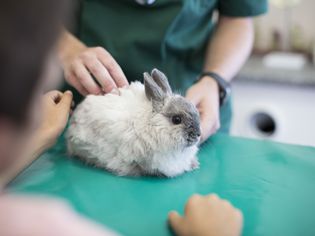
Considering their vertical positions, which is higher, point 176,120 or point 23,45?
point 23,45

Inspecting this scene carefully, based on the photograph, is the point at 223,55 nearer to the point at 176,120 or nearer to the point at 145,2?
the point at 145,2

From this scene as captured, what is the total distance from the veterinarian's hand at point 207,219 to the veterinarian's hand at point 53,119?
10.8 inches

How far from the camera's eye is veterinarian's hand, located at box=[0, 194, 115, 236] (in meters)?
0.38

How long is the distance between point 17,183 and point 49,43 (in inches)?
17.5

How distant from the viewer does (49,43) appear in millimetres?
317

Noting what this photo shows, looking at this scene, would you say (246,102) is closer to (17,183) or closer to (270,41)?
(270,41)

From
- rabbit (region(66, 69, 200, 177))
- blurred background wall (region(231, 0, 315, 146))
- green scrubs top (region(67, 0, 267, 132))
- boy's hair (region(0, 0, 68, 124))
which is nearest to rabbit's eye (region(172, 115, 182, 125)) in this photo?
rabbit (region(66, 69, 200, 177))

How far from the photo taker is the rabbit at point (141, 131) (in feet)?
2.36

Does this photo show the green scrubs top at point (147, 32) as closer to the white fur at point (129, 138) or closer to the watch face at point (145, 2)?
the watch face at point (145, 2)

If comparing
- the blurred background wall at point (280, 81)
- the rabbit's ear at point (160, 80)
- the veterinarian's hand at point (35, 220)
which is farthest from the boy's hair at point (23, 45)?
the blurred background wall at point (280, 81)

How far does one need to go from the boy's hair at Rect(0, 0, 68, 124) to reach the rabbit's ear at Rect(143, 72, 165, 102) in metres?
0.40

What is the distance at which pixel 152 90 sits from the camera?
727 mm

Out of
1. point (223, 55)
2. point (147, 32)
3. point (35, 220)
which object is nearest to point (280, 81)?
point (223, 55)

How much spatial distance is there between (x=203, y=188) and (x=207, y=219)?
0.12 meters
